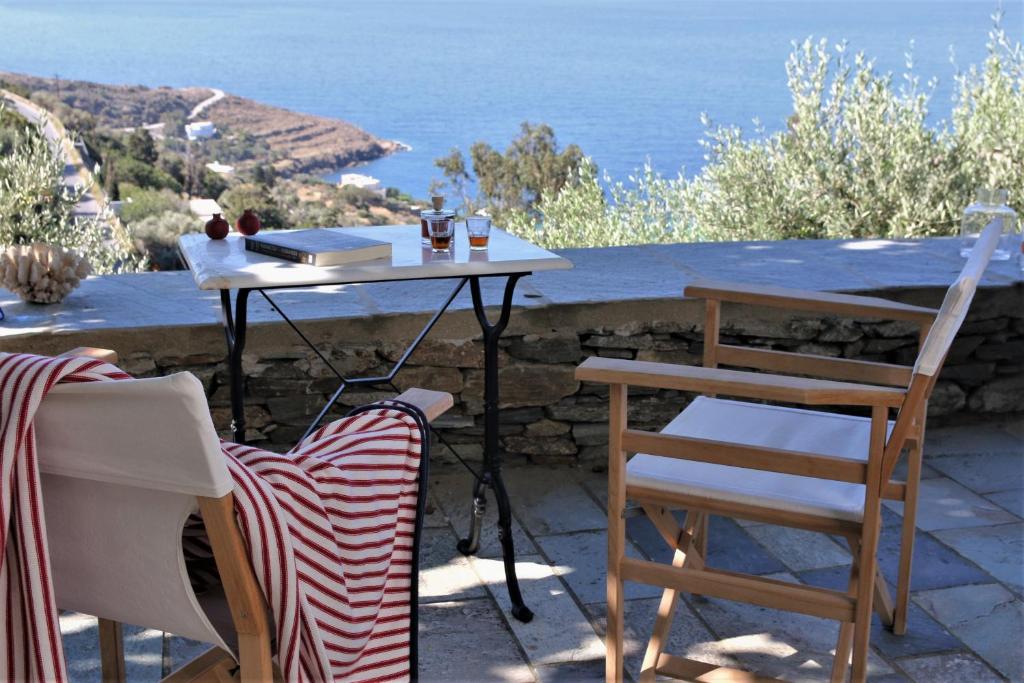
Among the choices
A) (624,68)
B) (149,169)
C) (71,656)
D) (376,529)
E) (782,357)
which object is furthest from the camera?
(624,68)

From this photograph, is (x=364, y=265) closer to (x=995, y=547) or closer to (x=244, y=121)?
(x=995, y=547)

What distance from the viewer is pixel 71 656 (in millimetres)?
2230

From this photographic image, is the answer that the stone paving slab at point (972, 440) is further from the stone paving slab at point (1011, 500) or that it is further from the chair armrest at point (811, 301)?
the chair armrest at point (811, 301)

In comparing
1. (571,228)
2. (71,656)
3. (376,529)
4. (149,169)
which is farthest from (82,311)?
(149,169)

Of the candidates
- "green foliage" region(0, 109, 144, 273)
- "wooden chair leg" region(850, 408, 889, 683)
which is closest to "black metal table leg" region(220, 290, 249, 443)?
"wooden chair leg" region(850, 408, 889, 683)

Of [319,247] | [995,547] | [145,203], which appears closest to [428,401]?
[319,247]

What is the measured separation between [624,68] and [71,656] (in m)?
32.4

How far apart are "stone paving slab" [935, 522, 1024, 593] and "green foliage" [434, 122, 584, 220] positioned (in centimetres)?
991

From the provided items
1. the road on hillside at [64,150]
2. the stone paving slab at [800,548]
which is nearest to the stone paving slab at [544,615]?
the stone paving slab at [800,548]

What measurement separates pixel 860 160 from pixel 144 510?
576cm

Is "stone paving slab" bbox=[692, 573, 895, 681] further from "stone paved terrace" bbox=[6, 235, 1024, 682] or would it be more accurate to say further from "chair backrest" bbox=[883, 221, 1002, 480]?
"chair backrest" bbox=[883, 221, 1002, 480]

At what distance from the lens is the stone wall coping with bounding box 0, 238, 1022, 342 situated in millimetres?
2895

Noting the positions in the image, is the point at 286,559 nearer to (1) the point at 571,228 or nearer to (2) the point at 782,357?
(2) the point at 782,357

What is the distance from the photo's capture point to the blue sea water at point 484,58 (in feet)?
84.2
